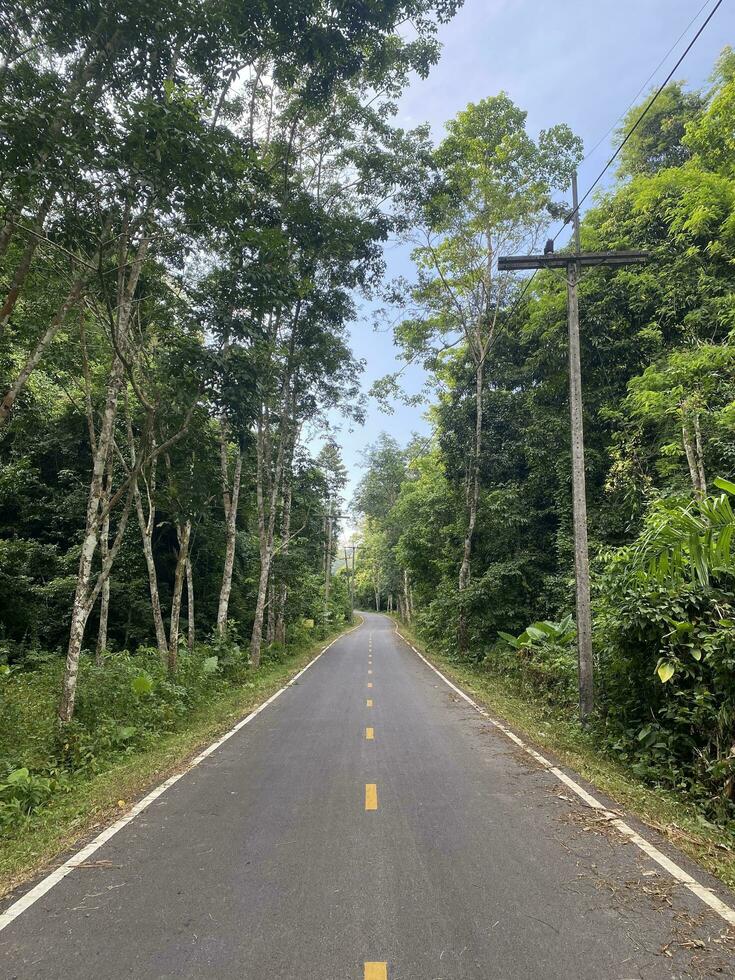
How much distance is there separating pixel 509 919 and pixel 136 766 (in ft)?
19.2

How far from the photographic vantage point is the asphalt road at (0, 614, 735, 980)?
3.28 m

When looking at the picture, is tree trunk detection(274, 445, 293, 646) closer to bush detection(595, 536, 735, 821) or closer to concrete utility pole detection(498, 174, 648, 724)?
concrete utility pole detection(498, 174, 648, 724)

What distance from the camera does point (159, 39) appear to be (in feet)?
24.6

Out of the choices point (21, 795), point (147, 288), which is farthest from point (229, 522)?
point (21, 795)

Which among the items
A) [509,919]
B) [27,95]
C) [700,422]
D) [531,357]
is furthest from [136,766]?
[531,357]

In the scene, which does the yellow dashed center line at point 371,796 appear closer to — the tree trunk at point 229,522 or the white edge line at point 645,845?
the white edge line at point 645,845

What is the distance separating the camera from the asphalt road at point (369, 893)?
3281 mm

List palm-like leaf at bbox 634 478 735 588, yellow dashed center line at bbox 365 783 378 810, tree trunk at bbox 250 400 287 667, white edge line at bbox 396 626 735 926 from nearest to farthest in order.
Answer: white edge line at bbox 396 626 735 926, yellow dashed center line at bbox 365 783 378 810, palm-like leaf at bbox 634 478 735 588, tree trunk at bbox 250 400 287 667

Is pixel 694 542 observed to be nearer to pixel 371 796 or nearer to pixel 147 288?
pixel 371 796

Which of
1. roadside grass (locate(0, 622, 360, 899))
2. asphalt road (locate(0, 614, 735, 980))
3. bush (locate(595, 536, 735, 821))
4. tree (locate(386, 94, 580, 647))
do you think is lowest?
roadside grass (locate(0, 622, 360, 899))

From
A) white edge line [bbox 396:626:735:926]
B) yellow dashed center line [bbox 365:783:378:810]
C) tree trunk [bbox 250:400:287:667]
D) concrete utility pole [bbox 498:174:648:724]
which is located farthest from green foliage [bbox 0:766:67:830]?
tree trunk [bbox 250:400:287:667]

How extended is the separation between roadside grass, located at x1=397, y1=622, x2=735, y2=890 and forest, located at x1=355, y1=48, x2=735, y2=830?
0.26 m

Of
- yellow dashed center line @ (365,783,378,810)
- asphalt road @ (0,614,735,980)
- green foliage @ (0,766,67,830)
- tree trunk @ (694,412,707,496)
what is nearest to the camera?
asphalt road @ (0,614,735,980)

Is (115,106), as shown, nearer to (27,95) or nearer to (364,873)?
(27,95)
